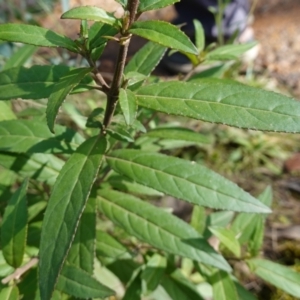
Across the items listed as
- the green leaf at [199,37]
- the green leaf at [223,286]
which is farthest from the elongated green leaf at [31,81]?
the green leaf at [223,286]

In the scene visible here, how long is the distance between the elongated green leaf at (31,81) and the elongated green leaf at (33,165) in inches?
8.9

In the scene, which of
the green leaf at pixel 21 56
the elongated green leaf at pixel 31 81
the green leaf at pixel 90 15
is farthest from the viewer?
the green leaf at pixel 21 56

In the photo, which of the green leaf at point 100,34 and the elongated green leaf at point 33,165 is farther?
the elongated green leaf at point 33,165

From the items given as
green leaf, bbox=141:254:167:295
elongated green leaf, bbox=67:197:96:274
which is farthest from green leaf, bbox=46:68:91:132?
green leaf, bbox=141:254:167:295

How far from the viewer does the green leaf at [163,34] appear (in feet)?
2.55

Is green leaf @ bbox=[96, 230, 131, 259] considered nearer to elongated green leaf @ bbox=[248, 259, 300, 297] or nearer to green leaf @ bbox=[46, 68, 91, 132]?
elongated green leaf @ bbox=[248, 259, 300, 297]

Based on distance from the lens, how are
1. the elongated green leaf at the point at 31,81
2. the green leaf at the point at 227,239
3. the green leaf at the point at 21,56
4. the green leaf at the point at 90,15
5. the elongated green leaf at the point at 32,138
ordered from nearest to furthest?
the green leaf at the point at 90,15
the elongated green leaf at the point at 31,81
the elongated green leaf at the point at 32,138
the green leaf at the point at 227,239
the green leaf at the point at 21,56

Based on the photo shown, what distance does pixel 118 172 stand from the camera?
105 cm

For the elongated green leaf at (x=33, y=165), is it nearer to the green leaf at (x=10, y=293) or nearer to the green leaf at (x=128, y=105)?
the green leaf at (x=10, y=293)

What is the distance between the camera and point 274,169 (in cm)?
248

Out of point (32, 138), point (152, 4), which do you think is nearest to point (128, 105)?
point (152, 4)

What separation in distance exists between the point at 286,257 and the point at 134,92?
1313mm

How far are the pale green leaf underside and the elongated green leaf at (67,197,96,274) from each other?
0.52 metres

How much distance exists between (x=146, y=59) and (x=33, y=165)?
0.41m
